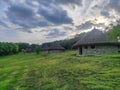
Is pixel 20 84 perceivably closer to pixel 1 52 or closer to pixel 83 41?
pixel 83 41

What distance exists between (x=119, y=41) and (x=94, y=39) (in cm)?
476

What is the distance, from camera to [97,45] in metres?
43.0

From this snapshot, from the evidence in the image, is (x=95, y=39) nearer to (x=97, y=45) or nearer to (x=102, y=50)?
(x=97, y=45)

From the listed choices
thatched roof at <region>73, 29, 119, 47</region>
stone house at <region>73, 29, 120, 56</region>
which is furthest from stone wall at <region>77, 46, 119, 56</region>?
thatched roof at <region>73, 29, 119, 47</region>

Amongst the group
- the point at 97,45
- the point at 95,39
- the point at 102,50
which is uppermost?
the point at 95,39

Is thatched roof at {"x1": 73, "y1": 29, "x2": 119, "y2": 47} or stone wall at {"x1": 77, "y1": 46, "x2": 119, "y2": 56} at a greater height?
thatched roof at {"x1": 73, "y1": 29, "x2": 119, "y2": 47}

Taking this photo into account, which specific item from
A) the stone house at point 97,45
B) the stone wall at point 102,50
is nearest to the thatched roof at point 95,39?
the stone house at point 97,45

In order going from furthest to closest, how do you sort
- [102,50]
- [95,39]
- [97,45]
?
[95,39], [97,45], [102,50]

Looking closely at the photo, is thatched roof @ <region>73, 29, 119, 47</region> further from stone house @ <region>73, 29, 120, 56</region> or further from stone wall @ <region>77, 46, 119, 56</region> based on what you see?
stone wall @ <region>77, 46, 119, 56</region>

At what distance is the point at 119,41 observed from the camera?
4297 cm

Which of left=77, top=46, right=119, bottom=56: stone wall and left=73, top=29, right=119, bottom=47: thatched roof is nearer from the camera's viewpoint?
left=73, top=29, right=119, bottom=47: thatched roof

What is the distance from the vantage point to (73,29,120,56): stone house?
42500 millimetres

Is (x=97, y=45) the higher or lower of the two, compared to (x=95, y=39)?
lower

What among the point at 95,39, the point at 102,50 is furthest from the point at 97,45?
the point at 95,39
